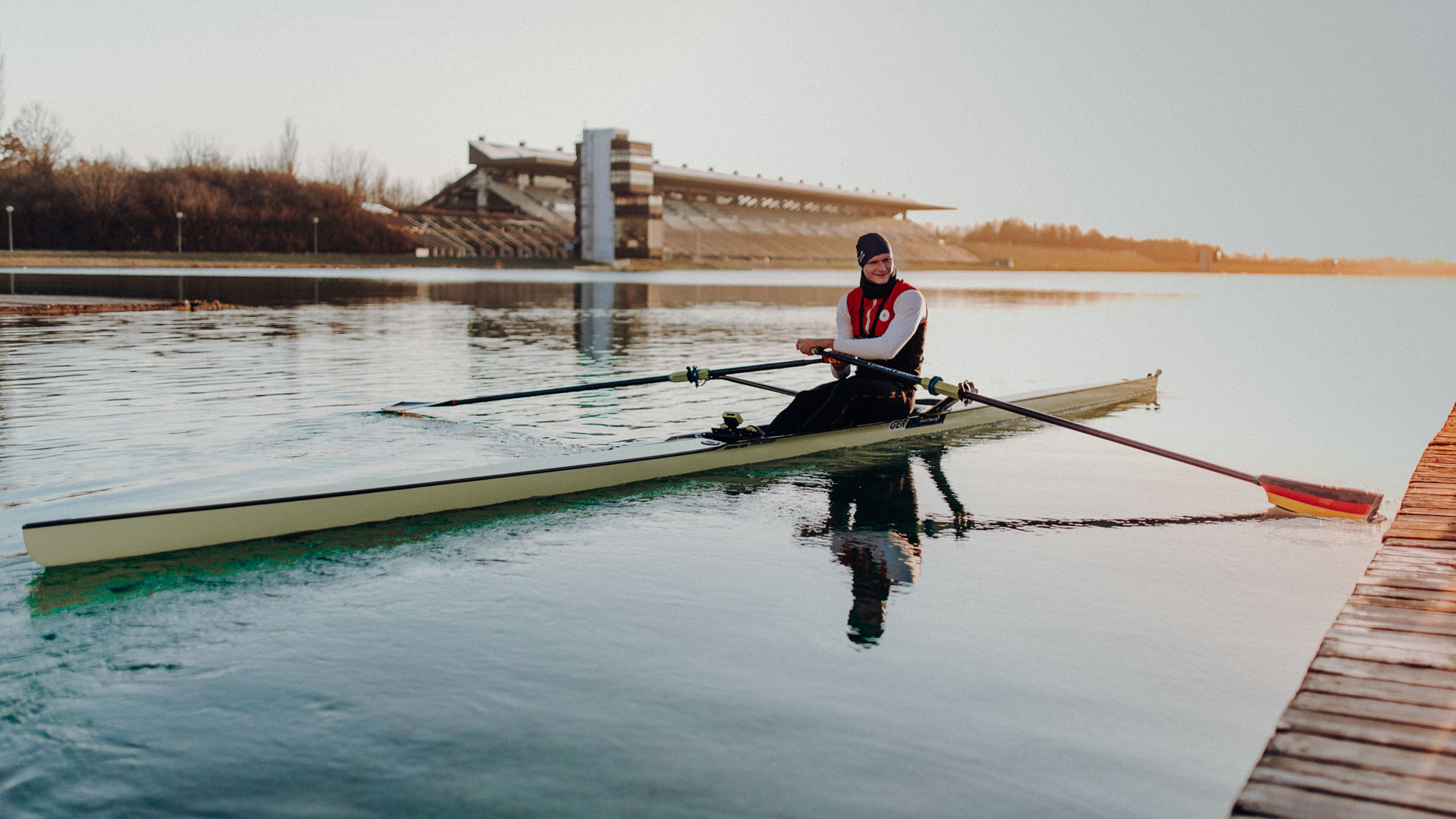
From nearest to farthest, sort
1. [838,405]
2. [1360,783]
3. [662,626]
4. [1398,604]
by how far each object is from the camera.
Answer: [1360,783]
[662,626]
[1398,604]
[838,405]

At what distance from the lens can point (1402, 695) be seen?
3789 mm

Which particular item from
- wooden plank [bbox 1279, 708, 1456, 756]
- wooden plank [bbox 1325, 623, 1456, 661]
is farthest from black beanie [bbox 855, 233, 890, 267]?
wooden plank [bbox 1279, 708, 1456, 756]

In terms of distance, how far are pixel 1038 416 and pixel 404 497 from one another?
4912 mm

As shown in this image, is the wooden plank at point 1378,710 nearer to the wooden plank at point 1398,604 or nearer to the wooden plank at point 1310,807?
the wooden plank at point 1310,807

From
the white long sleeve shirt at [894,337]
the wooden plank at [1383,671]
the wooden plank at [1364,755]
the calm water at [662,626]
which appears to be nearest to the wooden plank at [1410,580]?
the calm water at [662,626]

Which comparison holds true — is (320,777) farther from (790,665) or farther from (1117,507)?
(1117,507)

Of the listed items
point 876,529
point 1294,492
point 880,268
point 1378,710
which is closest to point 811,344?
point 880,268

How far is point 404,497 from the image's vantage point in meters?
6.34

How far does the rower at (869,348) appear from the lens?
323 inches

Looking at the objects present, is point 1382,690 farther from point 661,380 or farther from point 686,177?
point 686,177

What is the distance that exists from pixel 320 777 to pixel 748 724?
1507 millimetres

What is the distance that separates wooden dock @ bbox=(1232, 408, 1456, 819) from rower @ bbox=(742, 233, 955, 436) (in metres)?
3.81

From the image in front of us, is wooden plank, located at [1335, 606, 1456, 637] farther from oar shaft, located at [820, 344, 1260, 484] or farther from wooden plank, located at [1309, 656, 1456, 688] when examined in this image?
oar shaft, located at [820, 344, 1260, 484]

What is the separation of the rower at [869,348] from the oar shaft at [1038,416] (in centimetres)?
14
